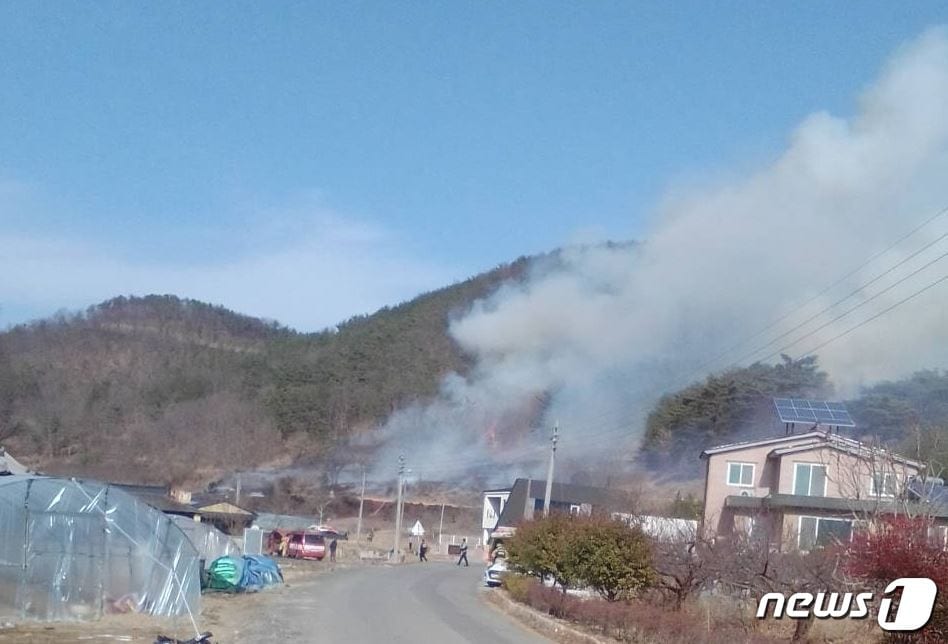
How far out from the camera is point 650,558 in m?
24.4

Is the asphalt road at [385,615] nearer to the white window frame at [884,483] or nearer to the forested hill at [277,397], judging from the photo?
the white window frame at [884,483]

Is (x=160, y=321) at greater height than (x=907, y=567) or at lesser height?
greater

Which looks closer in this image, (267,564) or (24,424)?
(267,564)

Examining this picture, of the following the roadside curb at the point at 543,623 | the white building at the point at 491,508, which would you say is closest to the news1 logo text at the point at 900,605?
the roadside curb at the point at 543,623

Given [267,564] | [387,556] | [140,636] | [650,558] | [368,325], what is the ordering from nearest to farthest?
[140,636]
[650,558]
[267,564]
[387,556]
[368,325]

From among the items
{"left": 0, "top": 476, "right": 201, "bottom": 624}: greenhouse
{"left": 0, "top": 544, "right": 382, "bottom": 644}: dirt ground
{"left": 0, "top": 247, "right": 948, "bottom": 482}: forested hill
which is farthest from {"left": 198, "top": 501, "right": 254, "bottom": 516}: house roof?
{"left": 0, "top": 476, "right": 201, "bottom": 624}: greenhouse

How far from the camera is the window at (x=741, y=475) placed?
44.6 m

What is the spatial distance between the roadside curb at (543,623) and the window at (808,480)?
14096 millimetres

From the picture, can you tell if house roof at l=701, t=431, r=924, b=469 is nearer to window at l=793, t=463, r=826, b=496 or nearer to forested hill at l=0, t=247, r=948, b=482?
window at l=793, t=463, r=826, b=496

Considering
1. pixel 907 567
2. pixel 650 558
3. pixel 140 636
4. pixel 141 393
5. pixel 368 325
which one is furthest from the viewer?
pixel 368 325

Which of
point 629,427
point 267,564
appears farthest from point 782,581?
point 629,427

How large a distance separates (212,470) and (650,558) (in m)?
73.7

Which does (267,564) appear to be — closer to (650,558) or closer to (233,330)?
(650,558)

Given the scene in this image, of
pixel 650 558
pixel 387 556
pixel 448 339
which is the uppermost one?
pixel 448 339
